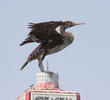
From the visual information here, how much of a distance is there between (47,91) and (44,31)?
324cm

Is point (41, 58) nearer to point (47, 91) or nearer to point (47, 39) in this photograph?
point (47, 39)

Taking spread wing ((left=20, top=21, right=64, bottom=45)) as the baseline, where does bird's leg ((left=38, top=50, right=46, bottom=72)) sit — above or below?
below

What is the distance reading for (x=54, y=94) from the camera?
32.0 m

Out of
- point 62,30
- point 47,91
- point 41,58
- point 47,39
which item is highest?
point 62,30

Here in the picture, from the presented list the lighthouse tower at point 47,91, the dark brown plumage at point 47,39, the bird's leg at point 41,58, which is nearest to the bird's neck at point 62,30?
the dark brown plumage at point 47,39

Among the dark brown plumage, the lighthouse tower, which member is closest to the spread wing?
the dark brown plumage

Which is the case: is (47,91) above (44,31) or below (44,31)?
below

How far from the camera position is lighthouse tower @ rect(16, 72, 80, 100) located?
31812mm

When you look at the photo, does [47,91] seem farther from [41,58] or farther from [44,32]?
[44,32]

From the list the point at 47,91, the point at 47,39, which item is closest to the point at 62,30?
the point at 47,39

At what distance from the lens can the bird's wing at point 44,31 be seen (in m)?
32.6

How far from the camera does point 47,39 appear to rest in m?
33.2

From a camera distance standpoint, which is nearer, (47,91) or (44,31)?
(47,91)

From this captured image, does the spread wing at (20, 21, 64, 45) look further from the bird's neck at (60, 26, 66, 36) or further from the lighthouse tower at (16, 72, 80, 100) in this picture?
the lighthouse tower at (16, 72, 80, 100)
